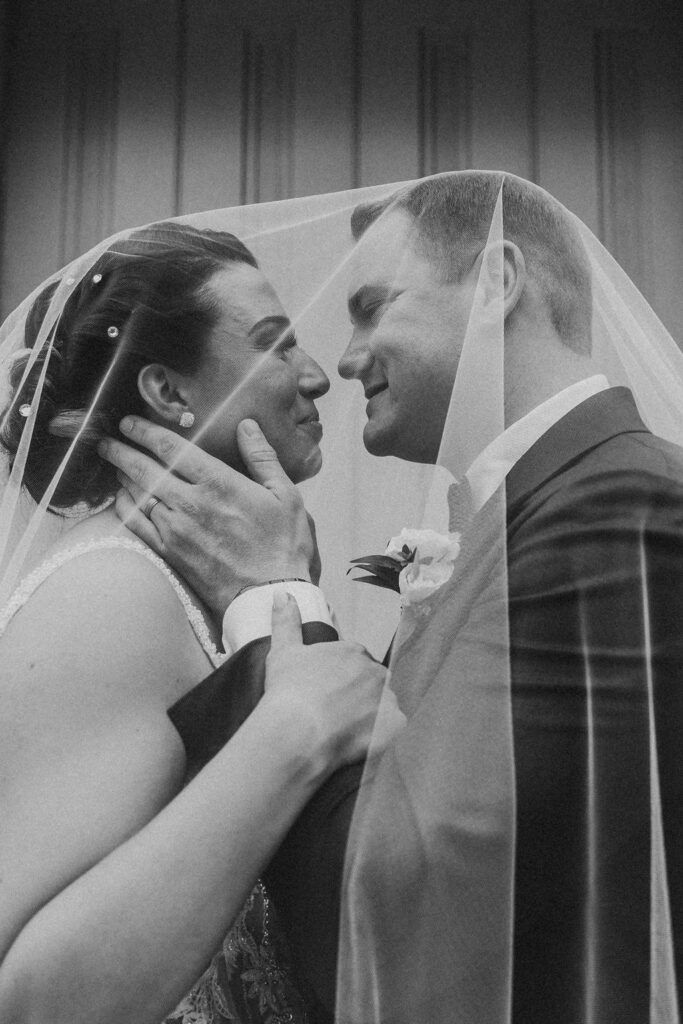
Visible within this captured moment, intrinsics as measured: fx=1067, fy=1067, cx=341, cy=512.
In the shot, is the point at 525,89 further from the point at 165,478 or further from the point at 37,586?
the point at 37,586

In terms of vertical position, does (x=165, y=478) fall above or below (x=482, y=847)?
above

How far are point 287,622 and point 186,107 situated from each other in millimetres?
1808

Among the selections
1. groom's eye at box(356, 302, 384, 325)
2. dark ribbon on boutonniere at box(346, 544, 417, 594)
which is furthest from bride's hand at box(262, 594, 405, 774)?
groom's eye at box(356, 302, 384, 325)

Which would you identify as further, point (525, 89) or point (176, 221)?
point (525, 89)

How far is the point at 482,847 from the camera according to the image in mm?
947

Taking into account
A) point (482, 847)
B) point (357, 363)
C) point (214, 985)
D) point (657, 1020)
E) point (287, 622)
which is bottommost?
point (214, 985)

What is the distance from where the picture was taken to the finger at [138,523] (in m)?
1.27

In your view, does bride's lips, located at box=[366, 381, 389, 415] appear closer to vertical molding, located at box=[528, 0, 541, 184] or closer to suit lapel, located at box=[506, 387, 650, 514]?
suit lapel, located at box=[506, 387, 650, 514]

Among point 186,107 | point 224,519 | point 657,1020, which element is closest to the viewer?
point 657,1020

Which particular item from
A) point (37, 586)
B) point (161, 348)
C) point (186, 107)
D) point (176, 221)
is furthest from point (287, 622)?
point (186, 107)

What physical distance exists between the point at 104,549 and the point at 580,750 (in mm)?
578

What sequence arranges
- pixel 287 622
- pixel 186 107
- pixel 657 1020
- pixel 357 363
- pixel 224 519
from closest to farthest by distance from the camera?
1. pixel 657 1020
2. pixel 287 622
3. pixel 224 519
4. pixel 357 363
5. pixel 186 107

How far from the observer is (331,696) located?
1032 mm

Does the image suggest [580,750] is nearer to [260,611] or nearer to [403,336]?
[260,611]
